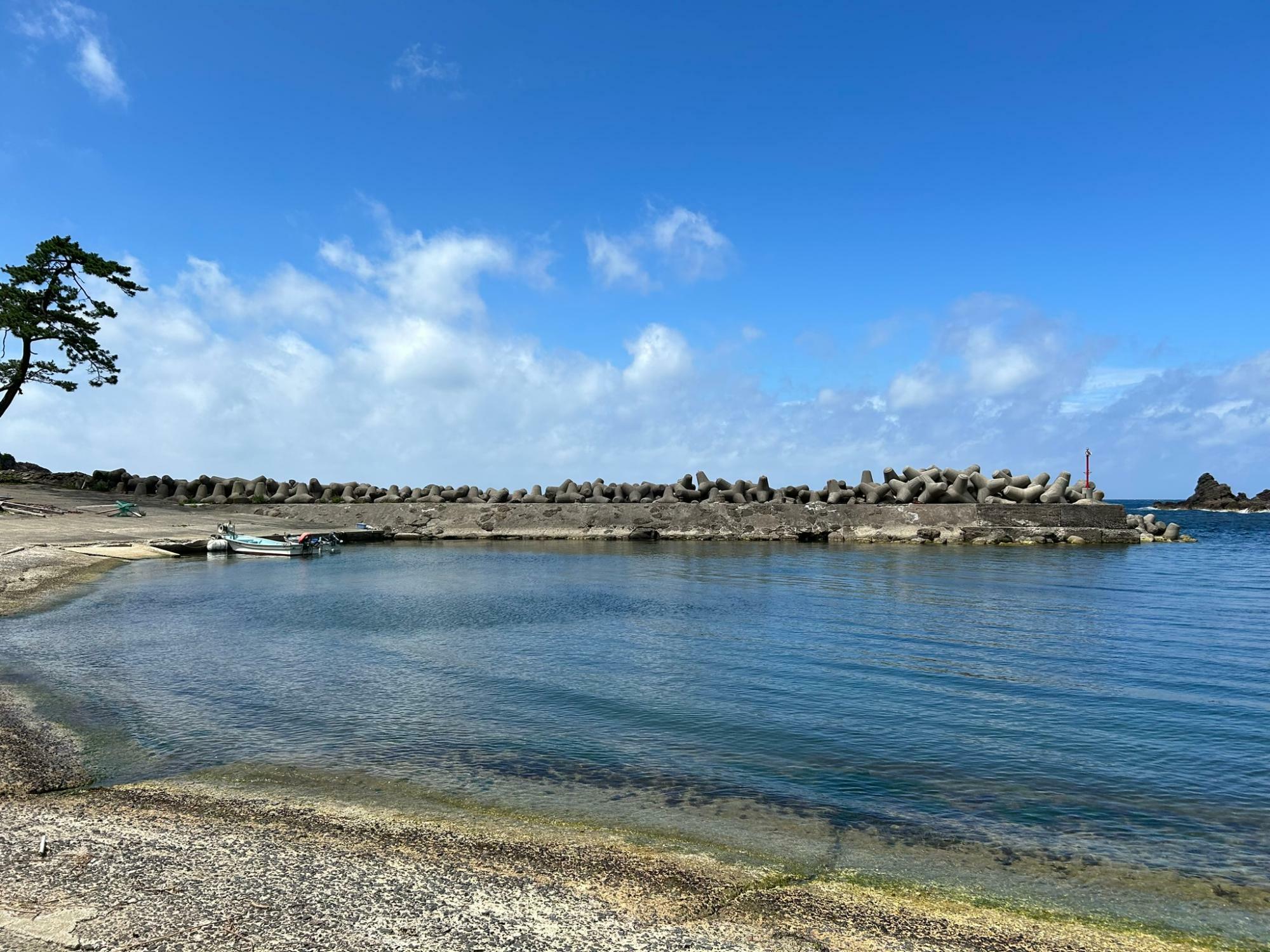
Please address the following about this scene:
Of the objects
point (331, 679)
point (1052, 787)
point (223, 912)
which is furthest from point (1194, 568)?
point (223, 912)

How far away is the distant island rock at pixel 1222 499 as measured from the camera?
4006 inches

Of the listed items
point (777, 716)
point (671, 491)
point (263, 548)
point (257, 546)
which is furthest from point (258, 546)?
point (777, 716)

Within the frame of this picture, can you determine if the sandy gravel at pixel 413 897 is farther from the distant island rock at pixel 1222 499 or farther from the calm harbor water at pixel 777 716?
the distant island rock at pixel 1222 499

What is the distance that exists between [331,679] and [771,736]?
4.42 m

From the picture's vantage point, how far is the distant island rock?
10175cm

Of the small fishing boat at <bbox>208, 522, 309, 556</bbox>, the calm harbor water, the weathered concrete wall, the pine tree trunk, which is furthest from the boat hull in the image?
the pine tree trunk

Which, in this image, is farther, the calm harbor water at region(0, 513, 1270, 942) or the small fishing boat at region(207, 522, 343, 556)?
the small fishing boat at region(207, 522, 343, 556)

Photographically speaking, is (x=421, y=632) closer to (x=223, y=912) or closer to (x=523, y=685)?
(x=523, y=685)

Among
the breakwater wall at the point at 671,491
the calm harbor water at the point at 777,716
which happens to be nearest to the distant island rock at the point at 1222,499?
the breakwater wall at the point at 671,491

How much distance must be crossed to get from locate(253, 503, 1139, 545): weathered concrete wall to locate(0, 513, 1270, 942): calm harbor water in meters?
12.2

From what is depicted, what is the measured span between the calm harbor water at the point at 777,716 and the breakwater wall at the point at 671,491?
1341cm

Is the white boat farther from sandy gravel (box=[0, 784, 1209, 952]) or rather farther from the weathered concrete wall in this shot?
sandy gravel (box=[0, 784, 1209, 952])

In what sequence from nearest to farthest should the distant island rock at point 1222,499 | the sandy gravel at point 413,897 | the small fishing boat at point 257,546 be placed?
the sandy gravel at point 413,897 < the small fishing boat at point 257,546 < the distant island rock at point 1222,499

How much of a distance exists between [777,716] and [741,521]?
2239cm
